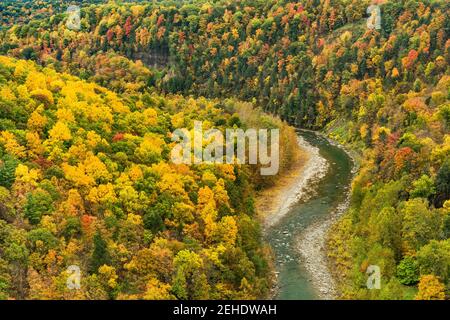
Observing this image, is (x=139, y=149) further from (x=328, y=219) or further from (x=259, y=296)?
(x=328, y=219)

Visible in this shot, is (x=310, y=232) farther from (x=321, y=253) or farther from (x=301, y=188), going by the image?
(x=301, y=188)

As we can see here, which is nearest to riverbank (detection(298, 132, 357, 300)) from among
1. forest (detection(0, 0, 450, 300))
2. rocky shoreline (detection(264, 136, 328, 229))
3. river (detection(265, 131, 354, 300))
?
river (detection(265, 131, 354, 300))

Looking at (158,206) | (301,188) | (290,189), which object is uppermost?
(158,206)

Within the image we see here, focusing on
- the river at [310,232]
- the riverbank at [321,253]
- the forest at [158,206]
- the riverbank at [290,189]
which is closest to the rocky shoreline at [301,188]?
the riverbank at [290,189]

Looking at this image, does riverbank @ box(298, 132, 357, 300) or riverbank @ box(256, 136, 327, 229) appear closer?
riverbank @ box(298, 132, 357, 300)

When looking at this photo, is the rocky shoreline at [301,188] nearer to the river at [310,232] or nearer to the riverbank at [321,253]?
the river at [310,232]

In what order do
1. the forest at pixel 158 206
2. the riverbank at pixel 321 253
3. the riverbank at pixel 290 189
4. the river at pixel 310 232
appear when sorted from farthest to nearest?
the riverbank at pixel 290 189 < the river at pixel 310 232 < the riverbank at pixel 321 253 < the forest at pixel 158 206

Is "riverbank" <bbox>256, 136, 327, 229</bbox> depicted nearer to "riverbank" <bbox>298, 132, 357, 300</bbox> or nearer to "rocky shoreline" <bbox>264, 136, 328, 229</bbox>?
"rocky shoreline" <bbox>264, 136, 328, 229</bbox>

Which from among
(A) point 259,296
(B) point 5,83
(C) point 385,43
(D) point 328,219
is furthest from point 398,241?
(C) point 385,43

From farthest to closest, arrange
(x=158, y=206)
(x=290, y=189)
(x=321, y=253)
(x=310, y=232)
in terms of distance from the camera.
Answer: (x=290, y=189), (x=310, y=232), (x=321, y=253), (x=158, y=206)

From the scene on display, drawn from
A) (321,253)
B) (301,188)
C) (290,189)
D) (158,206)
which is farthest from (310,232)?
(158,206)
